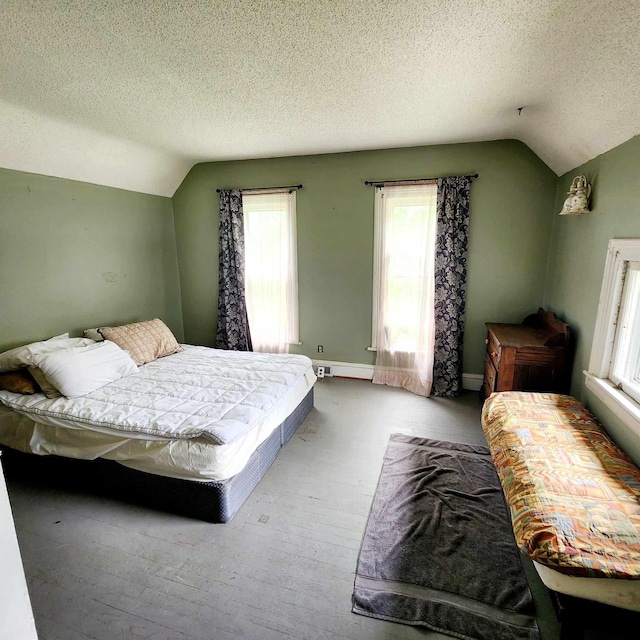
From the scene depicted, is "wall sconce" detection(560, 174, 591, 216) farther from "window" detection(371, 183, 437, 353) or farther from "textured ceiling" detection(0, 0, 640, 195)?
"window" detection(371, 183, 437, 353)

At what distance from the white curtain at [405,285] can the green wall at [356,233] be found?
0.13m

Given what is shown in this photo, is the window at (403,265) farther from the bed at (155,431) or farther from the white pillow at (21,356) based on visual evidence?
the white pillow at (21,356)

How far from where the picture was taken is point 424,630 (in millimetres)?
1378

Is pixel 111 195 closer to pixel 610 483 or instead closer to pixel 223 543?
pixel 223 543

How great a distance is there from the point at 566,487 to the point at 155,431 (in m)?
1.99

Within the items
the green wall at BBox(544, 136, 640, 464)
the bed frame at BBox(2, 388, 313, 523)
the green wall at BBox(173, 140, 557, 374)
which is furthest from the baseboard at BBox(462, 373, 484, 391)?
the bed frame at BBox(2, 388, 313, 523)

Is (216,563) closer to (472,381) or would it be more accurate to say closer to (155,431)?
(155,431)

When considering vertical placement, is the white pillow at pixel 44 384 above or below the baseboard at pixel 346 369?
above

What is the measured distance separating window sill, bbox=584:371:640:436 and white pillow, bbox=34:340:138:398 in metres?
3.18

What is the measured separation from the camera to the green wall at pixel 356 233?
10.5 ft

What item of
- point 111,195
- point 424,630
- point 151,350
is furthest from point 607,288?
point 111,195

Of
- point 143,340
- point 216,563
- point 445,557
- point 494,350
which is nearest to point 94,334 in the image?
point 143,340

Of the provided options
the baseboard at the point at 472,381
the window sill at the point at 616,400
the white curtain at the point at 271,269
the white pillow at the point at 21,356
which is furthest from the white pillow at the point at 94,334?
the window sill at the point at 616,400

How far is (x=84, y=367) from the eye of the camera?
8.00 ft
